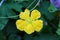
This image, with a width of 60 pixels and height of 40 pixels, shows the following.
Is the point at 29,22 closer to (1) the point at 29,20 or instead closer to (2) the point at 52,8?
(1) the point at 29,20

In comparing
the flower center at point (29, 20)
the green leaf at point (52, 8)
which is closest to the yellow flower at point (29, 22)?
the flower center at point (29, 20)

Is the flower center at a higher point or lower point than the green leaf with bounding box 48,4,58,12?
lower

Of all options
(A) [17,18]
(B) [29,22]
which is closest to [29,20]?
(B) [29,22]

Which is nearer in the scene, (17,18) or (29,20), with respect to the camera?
(29,20)

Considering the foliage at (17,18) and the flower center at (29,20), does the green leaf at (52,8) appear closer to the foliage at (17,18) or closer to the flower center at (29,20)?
the foliage at (17,18)

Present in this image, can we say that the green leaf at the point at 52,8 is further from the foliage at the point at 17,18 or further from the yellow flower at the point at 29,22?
the yellow flower at the point at 29,22

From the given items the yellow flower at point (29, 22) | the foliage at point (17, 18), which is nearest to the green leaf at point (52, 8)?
the foliage at point (17, 18)

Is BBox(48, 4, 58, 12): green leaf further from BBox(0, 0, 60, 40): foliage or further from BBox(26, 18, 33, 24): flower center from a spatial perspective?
BBox(26, 18, 33, 24): flower center

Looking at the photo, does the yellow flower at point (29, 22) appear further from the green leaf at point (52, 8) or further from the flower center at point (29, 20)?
the green leaf at point (52, 8)

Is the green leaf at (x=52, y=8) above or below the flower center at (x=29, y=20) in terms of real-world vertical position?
above

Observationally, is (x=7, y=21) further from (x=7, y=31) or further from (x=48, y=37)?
(x=48, y=37)

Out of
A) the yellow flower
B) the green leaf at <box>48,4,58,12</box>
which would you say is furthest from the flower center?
the green leaf at <box>48,4,58,12</box>
